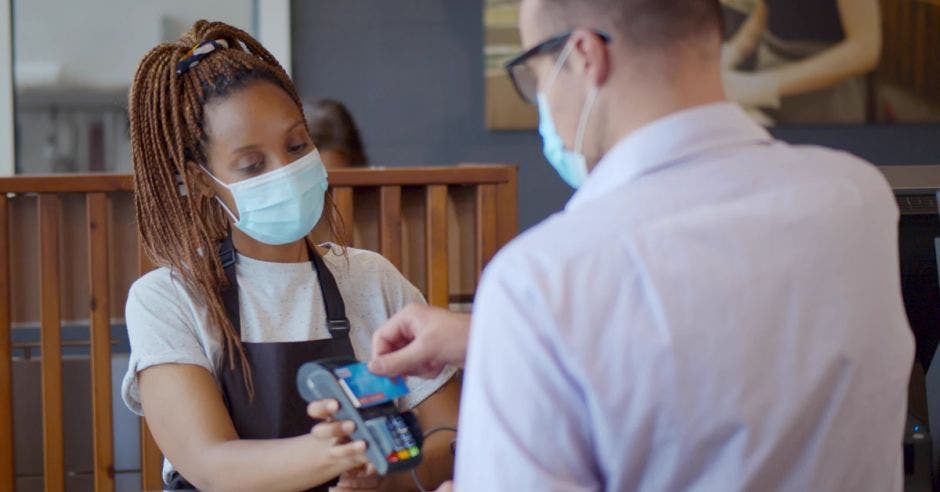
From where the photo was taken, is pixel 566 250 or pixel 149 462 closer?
pixel 566 250

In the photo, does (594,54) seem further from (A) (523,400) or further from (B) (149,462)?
(B) (149,462)

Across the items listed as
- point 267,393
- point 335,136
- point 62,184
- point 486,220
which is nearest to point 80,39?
point 335,136

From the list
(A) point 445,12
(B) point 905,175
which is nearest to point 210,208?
(B) point 905,175

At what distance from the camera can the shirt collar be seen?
93 cm

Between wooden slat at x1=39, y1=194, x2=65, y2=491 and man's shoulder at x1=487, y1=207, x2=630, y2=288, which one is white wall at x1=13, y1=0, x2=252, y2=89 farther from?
man's shoulder at x1=487, y1=207, x2=630, y2=288

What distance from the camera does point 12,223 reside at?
2332 millimetres

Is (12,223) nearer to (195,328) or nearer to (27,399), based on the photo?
(27,399)

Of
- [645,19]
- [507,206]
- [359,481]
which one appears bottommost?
[359,481]

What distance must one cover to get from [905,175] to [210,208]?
114cm

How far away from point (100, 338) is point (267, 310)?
0.70 m

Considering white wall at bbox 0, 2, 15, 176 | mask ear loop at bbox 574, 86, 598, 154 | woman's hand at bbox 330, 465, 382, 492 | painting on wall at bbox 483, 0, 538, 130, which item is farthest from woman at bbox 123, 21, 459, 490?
white wall at bbox 0, 2, 15, 176

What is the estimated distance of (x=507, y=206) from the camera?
2.32 meters

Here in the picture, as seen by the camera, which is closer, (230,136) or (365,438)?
(365,438)

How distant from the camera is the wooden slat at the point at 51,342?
2.27 meters
